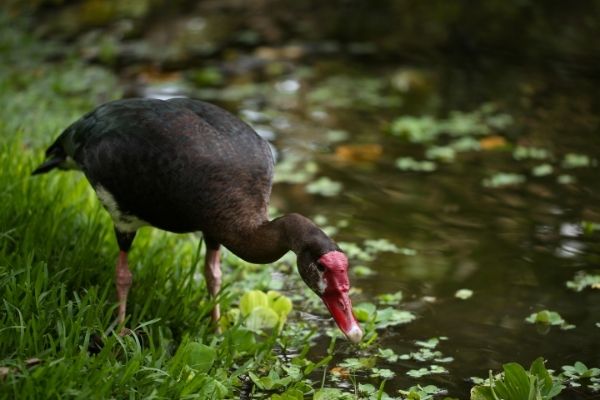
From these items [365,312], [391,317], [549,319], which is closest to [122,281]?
[365,312]

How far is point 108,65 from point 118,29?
1.32 m

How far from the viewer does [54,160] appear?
5.64 meters

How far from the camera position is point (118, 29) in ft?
36.8

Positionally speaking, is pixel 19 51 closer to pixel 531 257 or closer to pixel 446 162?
pixel 446 162

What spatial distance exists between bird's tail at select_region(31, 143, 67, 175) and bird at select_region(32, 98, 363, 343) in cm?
42

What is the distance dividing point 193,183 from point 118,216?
1.84 feet

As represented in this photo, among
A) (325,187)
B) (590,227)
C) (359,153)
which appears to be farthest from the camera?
(359,153)

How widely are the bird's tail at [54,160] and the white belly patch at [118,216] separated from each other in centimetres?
61

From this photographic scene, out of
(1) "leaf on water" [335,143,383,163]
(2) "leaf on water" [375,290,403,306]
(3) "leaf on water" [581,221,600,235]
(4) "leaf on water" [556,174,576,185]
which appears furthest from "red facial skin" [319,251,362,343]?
(1) "leaf on water" [335,143,383,163]

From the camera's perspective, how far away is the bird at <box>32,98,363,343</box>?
14.7 ft

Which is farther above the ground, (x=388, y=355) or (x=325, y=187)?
(x=388, y=355)

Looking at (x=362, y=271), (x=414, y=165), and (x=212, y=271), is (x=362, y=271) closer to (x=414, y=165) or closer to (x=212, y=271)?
(x=212, y=271)

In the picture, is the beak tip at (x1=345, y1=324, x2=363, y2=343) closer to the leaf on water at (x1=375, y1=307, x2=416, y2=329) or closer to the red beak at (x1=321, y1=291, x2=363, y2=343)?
the red beak at (x1=321, y1=291, x2=363, y2=343)

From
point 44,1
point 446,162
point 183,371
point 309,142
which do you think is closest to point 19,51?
point 44,1
